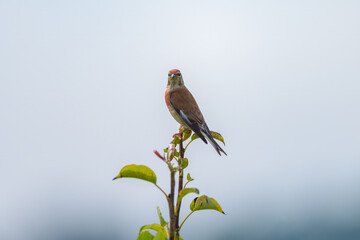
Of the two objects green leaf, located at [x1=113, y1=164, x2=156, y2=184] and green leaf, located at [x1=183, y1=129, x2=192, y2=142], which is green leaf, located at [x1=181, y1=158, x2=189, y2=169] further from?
green leaf, located at [x1=183, y1=129, x2=192, y2=142]

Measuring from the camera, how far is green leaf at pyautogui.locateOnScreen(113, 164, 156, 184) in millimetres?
3596

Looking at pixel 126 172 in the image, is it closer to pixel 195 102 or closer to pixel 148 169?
pixel 148 169

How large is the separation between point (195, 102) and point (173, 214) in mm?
4130

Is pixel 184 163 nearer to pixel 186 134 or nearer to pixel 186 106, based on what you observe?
pixel 186 134

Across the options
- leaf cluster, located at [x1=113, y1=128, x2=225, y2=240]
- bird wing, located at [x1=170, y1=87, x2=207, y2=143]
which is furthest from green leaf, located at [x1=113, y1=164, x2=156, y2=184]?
bird wing, located at [x1=170, y1=87, x2=207, y2=143]

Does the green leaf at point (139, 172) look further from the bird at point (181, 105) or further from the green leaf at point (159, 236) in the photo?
the bird at point (181, 105)

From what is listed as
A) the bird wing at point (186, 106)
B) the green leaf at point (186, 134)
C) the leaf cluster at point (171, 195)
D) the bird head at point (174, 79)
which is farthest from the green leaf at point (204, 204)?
the bird head at point (174, 79)

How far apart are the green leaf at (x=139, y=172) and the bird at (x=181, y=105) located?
270 cm

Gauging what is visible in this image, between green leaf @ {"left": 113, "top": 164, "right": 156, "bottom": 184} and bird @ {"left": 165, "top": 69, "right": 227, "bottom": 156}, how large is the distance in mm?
2701

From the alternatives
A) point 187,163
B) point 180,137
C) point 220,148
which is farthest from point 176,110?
point 187,163

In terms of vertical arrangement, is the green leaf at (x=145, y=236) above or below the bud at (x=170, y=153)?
below

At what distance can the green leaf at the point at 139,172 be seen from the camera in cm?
360

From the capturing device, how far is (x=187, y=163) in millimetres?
3826

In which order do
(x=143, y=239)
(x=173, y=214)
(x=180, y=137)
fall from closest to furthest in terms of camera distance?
(x=173, y=214), (x=143, y=239), (x=180, y=137)
